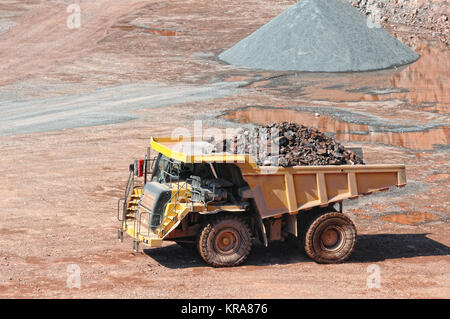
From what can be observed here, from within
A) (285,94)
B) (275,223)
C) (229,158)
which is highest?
(285,94)

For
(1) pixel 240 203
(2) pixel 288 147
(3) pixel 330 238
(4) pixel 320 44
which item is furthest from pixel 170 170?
(4) pixel 320 44

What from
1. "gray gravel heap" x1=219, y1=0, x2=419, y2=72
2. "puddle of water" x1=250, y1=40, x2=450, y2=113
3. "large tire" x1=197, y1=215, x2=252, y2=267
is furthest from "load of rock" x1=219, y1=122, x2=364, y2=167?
"gray gravel heap" x1=219, y1=0, x2=419, y2=72

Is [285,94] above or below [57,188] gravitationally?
above

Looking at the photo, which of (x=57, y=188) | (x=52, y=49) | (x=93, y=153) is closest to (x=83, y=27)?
(x=52, y=49)

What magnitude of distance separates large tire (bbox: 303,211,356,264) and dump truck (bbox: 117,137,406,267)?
2 centimetres

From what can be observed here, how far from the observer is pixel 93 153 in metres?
20.8

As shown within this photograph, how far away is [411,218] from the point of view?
15.5 metres

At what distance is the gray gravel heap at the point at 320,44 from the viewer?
37375mm

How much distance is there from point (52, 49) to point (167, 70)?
7.62 metres

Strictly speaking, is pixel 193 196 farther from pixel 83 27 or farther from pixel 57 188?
pixel 83 27

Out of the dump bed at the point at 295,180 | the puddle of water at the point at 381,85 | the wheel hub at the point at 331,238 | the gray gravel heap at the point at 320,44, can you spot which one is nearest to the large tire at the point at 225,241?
the dump bed at the point at 295,180

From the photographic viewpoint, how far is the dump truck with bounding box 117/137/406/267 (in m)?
11.2

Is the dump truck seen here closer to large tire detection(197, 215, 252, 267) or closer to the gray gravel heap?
large tire detection(197, 215, 252, 267)

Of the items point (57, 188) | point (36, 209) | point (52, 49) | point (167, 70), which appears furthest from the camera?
point (52, 49)
